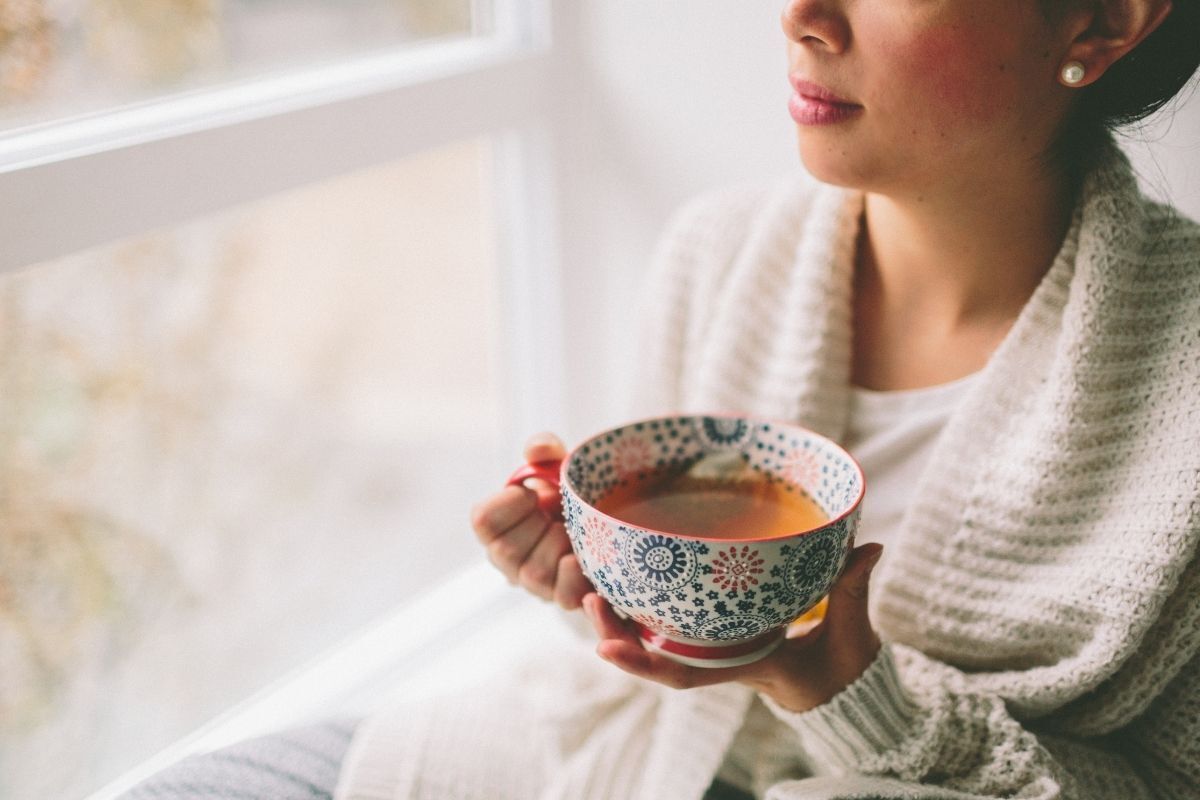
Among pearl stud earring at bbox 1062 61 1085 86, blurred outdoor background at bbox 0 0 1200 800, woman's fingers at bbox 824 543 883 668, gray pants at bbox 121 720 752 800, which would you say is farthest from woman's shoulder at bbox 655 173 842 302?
gray pants at bbox 121 720 752 800

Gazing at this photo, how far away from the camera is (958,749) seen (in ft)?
2.61

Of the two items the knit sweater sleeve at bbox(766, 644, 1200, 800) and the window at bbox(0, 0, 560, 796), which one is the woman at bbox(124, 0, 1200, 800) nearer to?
the knit sweater sleeve at bbox(766, 644, 1200, 800)

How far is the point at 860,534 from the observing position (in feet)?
3.05

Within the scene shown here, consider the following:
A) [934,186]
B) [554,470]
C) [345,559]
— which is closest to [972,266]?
[934,186]

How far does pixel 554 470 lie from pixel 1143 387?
0.44m

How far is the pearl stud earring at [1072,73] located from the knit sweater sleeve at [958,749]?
0.42 m

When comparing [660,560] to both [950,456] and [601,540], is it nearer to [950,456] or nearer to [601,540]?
[601,540]

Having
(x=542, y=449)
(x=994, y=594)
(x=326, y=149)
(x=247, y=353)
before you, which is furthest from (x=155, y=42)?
(x=994, y=594)

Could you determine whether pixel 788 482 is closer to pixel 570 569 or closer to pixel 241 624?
pixel 570 569

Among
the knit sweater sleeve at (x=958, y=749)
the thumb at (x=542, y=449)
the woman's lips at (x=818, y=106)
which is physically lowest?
the knit sweater sleeve at (x=958, y=749)

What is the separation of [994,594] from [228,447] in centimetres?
76

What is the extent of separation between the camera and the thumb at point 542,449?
792 millimetres

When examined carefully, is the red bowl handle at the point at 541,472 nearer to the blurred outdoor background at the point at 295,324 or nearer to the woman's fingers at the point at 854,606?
the woman's fingers at the point at 854,606

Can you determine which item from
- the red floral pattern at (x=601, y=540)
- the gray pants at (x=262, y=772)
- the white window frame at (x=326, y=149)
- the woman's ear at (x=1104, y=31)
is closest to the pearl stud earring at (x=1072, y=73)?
the woman's ear at (x=1104, y=31)
